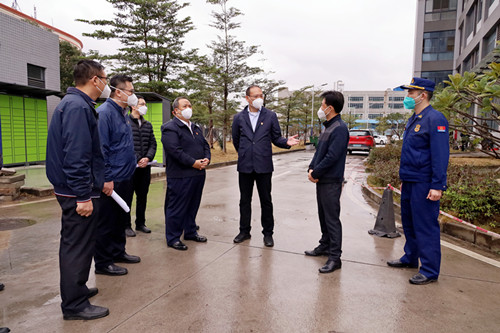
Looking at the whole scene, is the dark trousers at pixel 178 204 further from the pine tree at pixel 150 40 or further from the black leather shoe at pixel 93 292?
the pine tree at pixel 150 40

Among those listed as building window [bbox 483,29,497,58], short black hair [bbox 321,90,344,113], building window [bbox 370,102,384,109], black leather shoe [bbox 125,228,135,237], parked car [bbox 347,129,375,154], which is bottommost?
black leather shoe [bbox 125,228,135,237]

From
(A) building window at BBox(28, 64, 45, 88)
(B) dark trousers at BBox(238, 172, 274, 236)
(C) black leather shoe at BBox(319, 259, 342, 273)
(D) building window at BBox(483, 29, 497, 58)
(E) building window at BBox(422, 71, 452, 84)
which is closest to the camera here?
(C) black leather shoe at BBox(319, 259, 342, 273)

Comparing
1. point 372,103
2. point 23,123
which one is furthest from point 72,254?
point 372,103

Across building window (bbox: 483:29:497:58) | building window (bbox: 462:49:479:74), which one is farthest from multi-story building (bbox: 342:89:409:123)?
building window (bbox: 483:29:497:58)

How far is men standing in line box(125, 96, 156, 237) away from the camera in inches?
191

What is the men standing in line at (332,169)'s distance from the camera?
3504 millimetres

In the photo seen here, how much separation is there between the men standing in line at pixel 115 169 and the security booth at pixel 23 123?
798 centimetres

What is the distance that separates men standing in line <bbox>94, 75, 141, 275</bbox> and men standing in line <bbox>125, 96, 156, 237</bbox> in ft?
3.47

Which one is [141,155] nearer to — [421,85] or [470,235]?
[421,85]

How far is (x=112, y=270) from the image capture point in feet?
11.0

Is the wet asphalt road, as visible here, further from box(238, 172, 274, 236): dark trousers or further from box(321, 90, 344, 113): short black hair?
box(321, 90, 344, 113): short black hair

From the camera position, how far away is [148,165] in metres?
5.04

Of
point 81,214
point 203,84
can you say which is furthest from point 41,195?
point 203,84

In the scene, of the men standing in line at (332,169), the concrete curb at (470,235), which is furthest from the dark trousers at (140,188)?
the concrete curb at (470,235)
